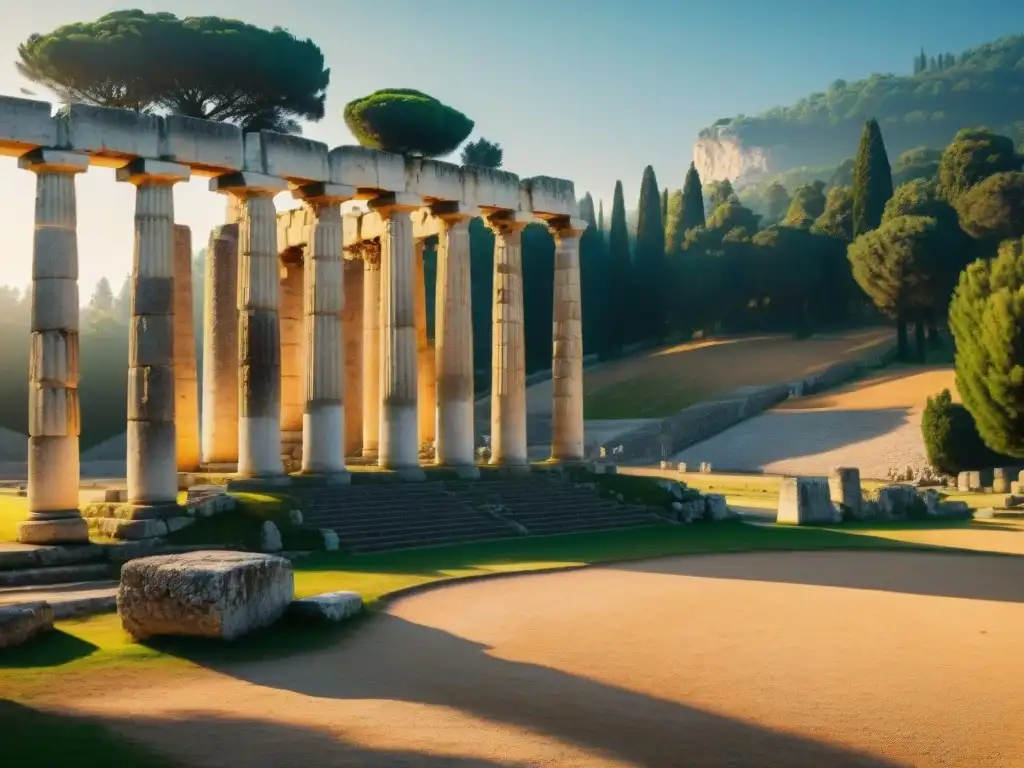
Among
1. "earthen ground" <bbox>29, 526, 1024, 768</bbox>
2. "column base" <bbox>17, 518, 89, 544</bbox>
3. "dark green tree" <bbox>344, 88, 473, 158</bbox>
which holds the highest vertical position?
"dark green tree" <bbox>344, 88, 473, 158</bbox>

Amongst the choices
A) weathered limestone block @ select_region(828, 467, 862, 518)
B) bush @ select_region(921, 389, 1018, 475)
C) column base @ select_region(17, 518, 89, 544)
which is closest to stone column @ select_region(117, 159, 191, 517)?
column base @ select_region(17, 518, 89, 544)

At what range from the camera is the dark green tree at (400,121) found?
36500 mm

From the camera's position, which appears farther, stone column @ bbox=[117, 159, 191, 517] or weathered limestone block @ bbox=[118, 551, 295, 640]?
stone column @ bbox=[117, 159, 191, 517]

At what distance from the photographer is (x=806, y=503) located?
101 feet

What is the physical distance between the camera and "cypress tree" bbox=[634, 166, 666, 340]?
9219cm

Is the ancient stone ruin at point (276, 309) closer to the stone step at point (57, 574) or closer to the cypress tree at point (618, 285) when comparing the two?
the stone step at point (57, 574)

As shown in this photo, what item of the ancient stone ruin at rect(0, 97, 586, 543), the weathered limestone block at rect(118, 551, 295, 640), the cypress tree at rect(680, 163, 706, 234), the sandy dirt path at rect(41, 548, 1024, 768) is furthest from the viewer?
the cypress tree at rect(680, 163, 706, 234)

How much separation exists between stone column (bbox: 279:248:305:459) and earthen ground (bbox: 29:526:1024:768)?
17297 mm

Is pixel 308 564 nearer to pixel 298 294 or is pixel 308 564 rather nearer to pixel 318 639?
pixel 318 639

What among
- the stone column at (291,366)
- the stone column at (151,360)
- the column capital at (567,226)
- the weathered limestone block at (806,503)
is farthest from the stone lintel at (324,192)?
the weathered limestone block at (806,503)

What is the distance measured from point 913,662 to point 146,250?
17.0 meters

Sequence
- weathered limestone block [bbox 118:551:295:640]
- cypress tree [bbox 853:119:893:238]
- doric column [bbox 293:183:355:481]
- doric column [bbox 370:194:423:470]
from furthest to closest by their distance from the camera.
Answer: cypress tree [bbox 853:119:893:238], doric column [bbox 370:194:423:470], doric column [bbox 293:183:355:481], weathered limestone block [bbox 118:551:295:640]

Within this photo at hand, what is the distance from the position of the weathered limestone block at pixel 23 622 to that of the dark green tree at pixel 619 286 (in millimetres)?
78905

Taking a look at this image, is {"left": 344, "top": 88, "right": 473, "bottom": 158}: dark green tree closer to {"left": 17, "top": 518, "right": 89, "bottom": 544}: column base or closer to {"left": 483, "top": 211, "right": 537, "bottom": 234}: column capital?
{"left": 483, "top": 211, "right": 537, "bottom": 234}: column capital
